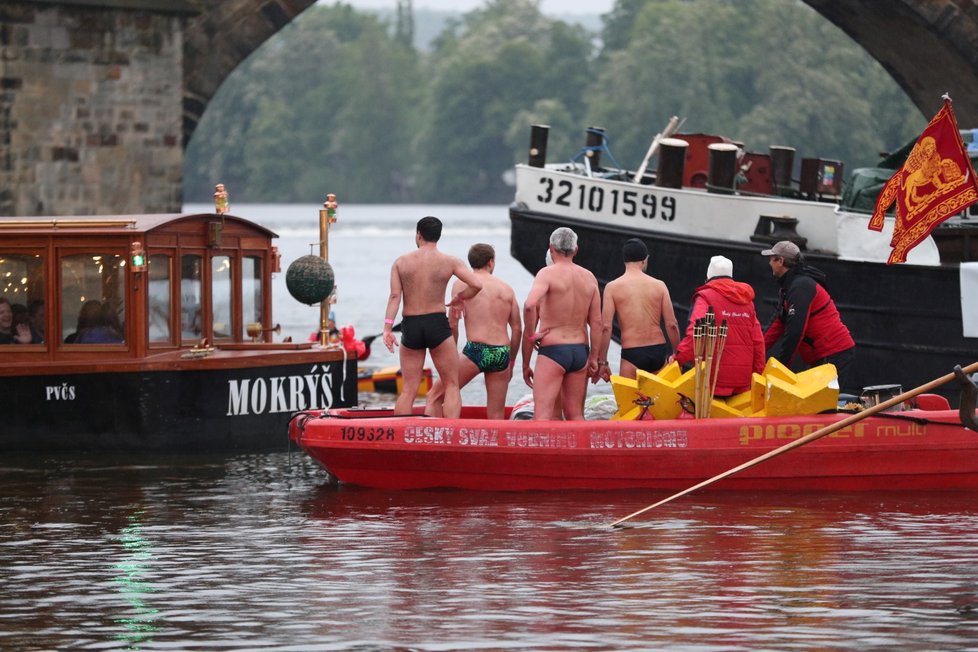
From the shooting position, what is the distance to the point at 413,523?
37.3ft

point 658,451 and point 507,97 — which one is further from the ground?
Answer: point 507,97

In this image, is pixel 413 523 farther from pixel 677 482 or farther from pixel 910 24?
pixel 910 24

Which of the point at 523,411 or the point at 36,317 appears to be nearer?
the point at 523,411

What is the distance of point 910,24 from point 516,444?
12622 mm

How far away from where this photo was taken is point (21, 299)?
47.3ft

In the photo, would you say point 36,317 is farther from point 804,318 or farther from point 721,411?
point 804,318

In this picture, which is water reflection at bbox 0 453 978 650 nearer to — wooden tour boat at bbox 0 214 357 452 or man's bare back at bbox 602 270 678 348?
wooden tour boat at bbox 0 214 357 452

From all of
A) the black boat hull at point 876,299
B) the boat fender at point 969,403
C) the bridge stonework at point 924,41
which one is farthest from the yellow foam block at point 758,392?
the bridge stonework at point 924,41

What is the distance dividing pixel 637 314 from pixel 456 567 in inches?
134

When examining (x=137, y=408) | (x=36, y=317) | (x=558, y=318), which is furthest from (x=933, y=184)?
(x=36, y=317)

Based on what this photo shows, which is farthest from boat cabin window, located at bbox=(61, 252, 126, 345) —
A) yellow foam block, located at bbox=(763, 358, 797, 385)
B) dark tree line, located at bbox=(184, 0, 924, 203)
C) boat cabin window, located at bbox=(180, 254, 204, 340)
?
dark tree line, located at bbox=(184, 0, 924, 203)

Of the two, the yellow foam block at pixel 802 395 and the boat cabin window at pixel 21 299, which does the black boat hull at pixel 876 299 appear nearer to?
the yellow foam block at pixel 802 395

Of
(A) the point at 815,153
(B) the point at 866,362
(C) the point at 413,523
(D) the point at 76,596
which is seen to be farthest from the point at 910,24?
(A) the point at 815,153

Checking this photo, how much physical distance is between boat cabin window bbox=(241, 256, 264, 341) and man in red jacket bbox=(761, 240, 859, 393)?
454 centimetres
